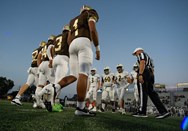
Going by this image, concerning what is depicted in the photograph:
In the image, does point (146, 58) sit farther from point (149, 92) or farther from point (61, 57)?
point (61, 57)

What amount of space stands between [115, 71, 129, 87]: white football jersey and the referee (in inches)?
152

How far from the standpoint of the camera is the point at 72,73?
16.1 ft

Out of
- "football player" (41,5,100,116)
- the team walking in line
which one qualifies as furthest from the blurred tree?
"football player" (41,5,100,116)

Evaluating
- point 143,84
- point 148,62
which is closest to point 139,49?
point 148,62

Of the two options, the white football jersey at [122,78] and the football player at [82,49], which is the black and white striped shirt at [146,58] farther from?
the white football jersey at [122,78]

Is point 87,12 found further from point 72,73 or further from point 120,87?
point 120,87

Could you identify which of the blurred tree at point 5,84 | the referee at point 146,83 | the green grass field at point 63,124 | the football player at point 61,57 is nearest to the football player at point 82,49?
the green grass field at point 63,124

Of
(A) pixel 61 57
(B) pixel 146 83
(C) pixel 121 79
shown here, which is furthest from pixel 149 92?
(C) pixel 121 79

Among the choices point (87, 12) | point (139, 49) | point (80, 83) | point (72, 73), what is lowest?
point (80, 83)

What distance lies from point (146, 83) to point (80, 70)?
269 cm

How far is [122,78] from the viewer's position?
1036 centimetres

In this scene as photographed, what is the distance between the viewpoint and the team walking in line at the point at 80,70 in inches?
168

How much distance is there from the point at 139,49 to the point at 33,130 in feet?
16.6

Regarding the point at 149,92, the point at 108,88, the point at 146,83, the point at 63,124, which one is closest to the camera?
the point at 63,124
